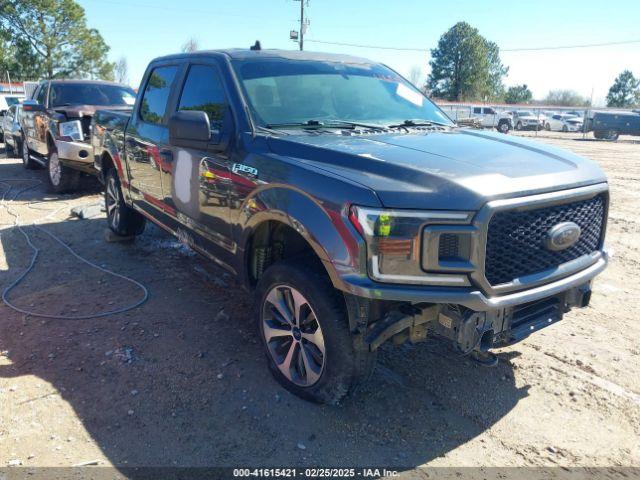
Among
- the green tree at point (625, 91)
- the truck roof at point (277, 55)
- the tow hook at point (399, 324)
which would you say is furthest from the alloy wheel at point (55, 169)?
the green tree at point (625, 91)

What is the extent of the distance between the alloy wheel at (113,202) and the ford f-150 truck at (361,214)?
82.8 inches

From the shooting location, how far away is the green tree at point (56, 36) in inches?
1748

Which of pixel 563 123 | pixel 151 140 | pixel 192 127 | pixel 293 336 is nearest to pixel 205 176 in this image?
pixel 192 127

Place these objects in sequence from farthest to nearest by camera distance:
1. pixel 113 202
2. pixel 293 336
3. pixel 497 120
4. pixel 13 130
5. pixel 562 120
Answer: pixel 562 120 < pixel 497 120 < pixel 13 130 < pixel 113 202 < pixel 293 336

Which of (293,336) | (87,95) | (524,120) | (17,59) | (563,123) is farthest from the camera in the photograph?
(17,59)

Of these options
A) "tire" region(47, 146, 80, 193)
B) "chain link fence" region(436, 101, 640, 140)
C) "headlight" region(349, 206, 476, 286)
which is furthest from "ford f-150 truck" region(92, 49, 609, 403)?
"chain link fence" region(436, 101, 640, 140)

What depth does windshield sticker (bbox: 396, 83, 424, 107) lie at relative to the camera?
171 inches

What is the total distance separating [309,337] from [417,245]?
36.8 inches

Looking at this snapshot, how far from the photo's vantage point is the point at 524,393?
3.34m

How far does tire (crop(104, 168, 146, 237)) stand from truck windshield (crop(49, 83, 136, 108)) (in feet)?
13.6

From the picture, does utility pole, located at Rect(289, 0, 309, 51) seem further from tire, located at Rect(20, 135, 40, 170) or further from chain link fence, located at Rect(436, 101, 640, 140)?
tire, located at Rect(20, 135, 40, 170)

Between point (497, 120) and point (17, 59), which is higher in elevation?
point (17, 59)

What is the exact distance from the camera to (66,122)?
29.0ft

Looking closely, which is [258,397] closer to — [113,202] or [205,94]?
[205,94]
